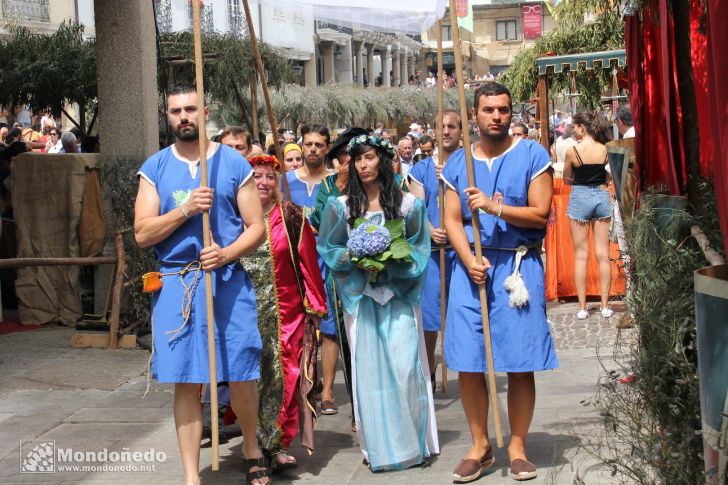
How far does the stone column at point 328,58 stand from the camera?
56.2 m

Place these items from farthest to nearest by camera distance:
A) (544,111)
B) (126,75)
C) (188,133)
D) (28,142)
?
1. (28,142)
2. (544,111)
3. (126,75)
4. (188,133)

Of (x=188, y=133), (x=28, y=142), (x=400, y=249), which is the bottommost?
(x=400, y=249)

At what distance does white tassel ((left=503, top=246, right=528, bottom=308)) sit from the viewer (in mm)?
5672

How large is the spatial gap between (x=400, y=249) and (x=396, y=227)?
15 cm

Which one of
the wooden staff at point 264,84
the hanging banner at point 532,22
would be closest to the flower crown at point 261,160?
the wooden staff at point 264,84

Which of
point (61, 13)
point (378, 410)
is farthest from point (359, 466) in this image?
point (61, 13)

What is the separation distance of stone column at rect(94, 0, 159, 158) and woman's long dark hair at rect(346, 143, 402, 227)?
12.9 feet

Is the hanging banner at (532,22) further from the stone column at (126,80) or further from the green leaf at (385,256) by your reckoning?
the green leaf at (385,256)

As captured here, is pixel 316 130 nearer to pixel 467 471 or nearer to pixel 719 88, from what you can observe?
pixel 467 471

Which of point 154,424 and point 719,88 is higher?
point 719,88

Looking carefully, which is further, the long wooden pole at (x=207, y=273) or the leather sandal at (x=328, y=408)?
the leather sandal at (x=328, y=408)

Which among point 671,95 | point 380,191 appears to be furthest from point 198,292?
point 671,95

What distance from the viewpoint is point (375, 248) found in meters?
6.05

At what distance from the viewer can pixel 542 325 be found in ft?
18.9
